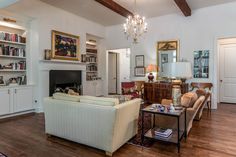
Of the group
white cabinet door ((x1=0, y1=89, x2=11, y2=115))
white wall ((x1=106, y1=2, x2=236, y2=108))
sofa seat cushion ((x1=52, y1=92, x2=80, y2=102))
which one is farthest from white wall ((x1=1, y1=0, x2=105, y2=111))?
white wall ((x1=106, y1=2, x2=236, y2=108))

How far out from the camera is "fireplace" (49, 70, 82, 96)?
5359 mm

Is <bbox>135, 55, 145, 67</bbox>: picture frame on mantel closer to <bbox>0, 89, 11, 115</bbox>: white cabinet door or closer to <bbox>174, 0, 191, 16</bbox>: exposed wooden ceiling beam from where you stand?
<bbox>174, 0, 191, 16</bbox>: exposed wooden ceiling beam

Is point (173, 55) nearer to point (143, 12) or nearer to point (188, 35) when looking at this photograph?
point (188, 35)

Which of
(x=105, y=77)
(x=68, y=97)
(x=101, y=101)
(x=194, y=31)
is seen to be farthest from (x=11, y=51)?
(x=194, y=31)

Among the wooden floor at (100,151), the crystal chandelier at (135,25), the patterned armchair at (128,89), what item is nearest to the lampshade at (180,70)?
the wooden floor at (100,151)

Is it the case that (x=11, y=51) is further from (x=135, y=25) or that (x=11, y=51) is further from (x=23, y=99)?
(x=135, y=25)

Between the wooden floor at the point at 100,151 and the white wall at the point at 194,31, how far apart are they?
275 centimetres

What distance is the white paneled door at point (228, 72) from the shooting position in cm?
661

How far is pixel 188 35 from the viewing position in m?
6.15

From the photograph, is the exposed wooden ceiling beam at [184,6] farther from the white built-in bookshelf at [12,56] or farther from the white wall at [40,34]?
the white built-in bookshelf at [12,56]

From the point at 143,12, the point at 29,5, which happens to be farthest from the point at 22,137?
the point at 143,12

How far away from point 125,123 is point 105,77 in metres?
5.70

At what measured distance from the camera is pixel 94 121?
2.60 meters

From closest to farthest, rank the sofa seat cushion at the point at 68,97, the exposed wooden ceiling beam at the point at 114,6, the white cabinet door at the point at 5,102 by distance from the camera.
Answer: the sofa seat cushion at the point at 68,97
the white cabinet door at the point at 5,102
the exposed wooden ceiling beam at the point at 114,6
